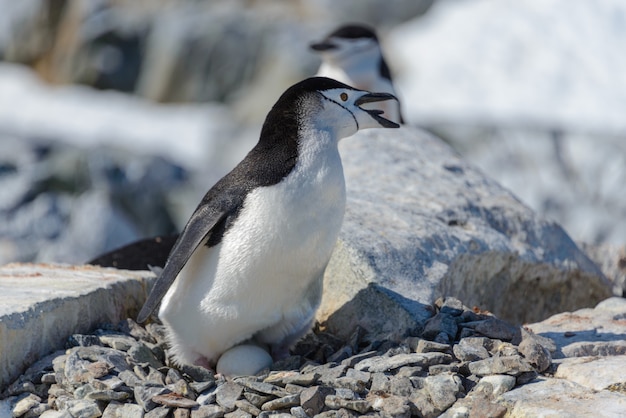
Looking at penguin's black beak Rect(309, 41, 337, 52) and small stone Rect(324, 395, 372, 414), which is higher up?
penguin's black beak Rect(309, 41, 337, 52)

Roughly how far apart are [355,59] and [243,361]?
15.8ft

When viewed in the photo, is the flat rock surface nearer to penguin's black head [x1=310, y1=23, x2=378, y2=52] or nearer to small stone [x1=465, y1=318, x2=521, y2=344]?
small stone [x1=465, y1=318, x2=521, y2=344]

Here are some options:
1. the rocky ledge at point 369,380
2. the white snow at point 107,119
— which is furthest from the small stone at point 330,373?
the white snow at point 107,119

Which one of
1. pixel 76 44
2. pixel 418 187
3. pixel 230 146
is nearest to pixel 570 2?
pixel 230 146

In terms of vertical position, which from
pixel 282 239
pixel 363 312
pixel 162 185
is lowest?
pixel 162 185

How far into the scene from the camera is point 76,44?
18688 mm

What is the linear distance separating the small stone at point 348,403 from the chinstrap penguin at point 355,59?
202 inches

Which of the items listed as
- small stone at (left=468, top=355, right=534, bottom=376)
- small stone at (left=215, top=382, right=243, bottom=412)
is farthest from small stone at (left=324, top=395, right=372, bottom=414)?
small stone at (left=468, top=355, right=534, bottom=376)

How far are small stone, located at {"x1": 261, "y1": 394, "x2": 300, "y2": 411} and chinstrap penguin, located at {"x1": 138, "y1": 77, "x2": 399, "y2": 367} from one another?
0.56 m

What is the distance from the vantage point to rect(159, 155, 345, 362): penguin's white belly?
3.72m

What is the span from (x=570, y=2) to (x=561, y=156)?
14.6ft

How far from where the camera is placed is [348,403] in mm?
3297

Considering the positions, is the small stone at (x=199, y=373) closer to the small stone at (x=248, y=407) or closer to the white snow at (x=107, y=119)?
the small stone at (x=248, y=407)

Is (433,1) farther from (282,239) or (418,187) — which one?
(282,239)
